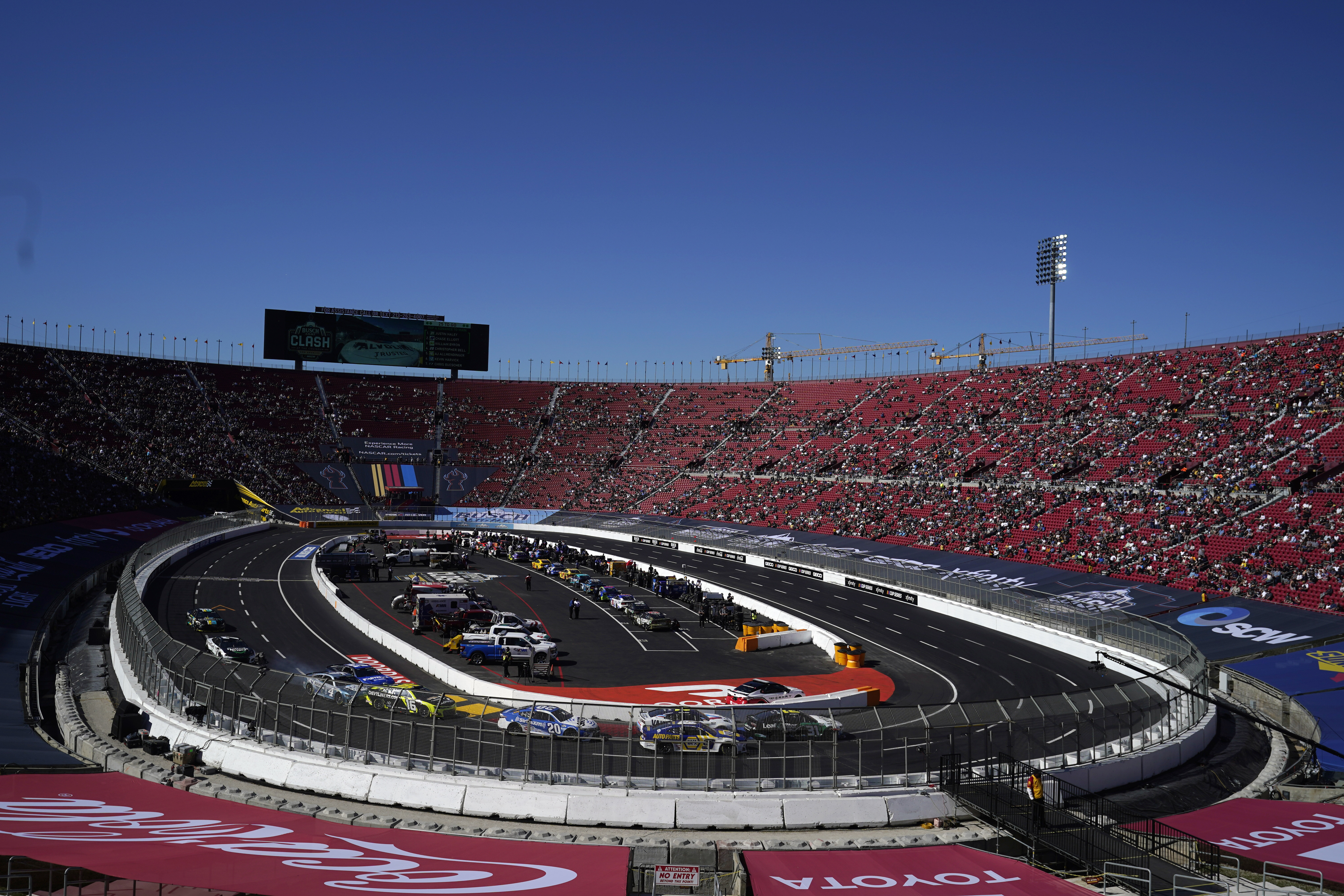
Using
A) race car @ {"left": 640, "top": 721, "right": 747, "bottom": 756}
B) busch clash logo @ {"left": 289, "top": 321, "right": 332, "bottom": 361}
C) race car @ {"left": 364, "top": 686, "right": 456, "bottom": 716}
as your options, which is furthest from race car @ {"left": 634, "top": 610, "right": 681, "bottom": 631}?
busch clash logo @ {"left": 289, "top": 321, "right": 332, "bottom": 361}

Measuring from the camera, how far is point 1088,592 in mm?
46531

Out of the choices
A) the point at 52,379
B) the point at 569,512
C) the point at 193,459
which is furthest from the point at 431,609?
the point at 52,379

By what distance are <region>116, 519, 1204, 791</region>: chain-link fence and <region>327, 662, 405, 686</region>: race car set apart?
823 cm

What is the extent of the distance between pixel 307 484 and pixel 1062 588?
76.4 meters

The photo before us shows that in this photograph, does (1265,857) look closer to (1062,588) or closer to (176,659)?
(176,659)

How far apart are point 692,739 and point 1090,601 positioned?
31.9 m

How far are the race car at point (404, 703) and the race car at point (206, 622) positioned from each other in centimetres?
1929

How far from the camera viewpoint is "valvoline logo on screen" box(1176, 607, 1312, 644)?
119 feet

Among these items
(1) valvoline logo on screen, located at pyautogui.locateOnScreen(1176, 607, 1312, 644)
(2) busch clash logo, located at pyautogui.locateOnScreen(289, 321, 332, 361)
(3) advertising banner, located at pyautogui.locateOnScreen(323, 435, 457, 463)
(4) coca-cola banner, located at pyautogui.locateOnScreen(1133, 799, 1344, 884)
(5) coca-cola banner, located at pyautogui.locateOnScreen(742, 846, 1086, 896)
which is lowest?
(5) coca-cola banner, located at pyautogui.locateOnScreen(742, 846, 1086, 896)

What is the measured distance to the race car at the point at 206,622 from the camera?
4041 cm

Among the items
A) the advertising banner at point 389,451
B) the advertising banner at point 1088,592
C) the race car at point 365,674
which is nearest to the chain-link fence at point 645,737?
the race car at point 365,674

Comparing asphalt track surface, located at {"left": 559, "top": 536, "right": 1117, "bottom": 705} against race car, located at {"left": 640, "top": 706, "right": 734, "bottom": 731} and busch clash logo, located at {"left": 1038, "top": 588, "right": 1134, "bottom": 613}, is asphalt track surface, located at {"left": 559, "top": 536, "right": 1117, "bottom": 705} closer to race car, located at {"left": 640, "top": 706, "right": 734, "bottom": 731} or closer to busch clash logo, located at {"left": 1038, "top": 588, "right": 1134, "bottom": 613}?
busch clash logo, located at {"left": 1038, "top": 588, "right": 1134, "bottom": 613}

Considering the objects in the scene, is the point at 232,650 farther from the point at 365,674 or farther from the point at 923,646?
the point at 923,646

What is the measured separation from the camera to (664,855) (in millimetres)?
17469
